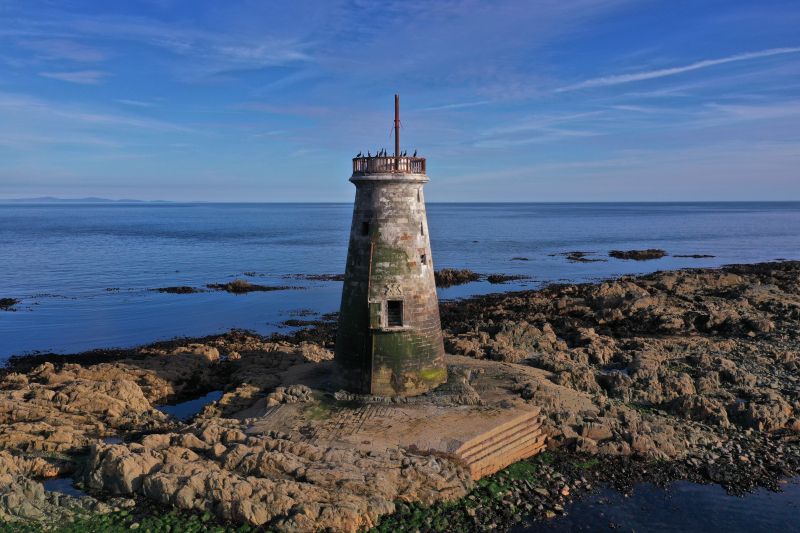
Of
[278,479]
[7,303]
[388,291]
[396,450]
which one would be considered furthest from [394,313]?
[7,303]

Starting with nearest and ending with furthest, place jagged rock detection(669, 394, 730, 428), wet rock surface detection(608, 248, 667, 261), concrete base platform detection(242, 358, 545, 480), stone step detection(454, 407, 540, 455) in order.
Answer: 1. stone step detection(454, 407, 540, 455)
2. concrete base platform detection(242, 358, 545, 480)
3. jagged rock detection(669, 394, 730, 428)
4. wet rock surface detection(608, 248, 667, 261)

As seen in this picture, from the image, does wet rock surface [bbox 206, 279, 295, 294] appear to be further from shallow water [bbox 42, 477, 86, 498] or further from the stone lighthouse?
shallow water [bbox 42, 477, 86, 498]

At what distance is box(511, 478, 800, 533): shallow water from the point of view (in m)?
14.6

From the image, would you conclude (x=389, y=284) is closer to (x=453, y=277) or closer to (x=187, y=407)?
(x=187, y=407)

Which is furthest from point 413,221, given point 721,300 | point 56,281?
point 56,281

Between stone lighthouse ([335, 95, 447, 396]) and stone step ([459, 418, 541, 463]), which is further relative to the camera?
stone lighthouse ([335, 95, 447, 396])

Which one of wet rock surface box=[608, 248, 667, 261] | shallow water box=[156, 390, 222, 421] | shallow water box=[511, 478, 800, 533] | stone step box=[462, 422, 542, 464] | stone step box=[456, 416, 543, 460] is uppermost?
wet rock surface box=[608, 248, 667, 261]

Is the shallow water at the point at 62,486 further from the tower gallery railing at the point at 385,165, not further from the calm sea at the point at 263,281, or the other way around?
the tower gallery railing at the point at 385,165

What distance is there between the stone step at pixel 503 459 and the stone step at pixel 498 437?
0.87 feet

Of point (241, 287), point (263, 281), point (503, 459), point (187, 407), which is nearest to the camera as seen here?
point (503, 459)

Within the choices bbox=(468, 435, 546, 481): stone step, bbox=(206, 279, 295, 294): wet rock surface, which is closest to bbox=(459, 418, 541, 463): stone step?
bbox=(468, 435, 546, 481): stone step

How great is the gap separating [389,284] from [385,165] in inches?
145

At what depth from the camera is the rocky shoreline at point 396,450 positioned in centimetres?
1416

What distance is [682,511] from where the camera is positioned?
1529 cm
